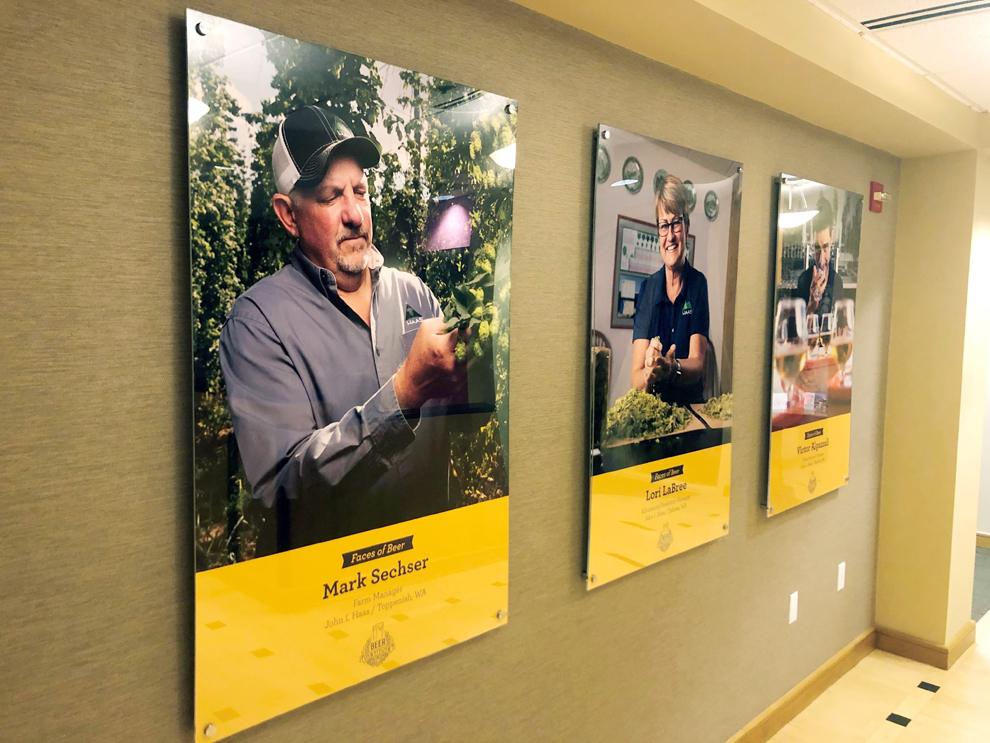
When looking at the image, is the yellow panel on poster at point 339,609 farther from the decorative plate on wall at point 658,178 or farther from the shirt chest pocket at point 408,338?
the decorative plate on wall at point 658,178

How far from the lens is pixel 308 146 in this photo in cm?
130

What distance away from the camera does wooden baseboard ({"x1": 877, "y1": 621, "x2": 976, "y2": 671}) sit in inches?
136

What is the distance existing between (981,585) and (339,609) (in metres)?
4.63

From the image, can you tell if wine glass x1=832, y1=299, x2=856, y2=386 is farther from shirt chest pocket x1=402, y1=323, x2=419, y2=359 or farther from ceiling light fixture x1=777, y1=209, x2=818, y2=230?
shirt chest pocket x1=402, y1=323, x2=419, y2=359

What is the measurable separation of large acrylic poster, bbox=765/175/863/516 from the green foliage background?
4.63 feet

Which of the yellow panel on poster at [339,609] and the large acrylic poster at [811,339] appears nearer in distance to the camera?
the yellow panel on poster at [339,609]

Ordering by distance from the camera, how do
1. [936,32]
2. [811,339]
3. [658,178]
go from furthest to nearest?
[811,339]
[936,32]
[658,178]

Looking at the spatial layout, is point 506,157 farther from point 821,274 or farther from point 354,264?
point 821,274

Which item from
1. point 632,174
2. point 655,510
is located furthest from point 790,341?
point 632,174

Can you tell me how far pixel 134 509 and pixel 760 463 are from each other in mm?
2176

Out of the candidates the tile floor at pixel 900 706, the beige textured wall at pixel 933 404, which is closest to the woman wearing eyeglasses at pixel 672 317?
the tile floor at pixel 900 706

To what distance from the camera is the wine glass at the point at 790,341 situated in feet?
8.73

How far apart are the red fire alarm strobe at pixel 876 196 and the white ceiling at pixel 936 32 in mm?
552

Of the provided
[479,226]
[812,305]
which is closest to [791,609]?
[812,305]
